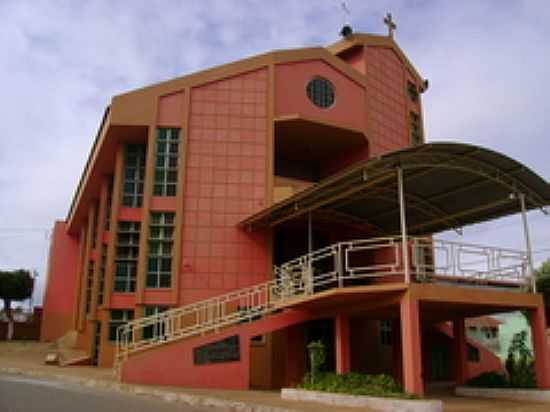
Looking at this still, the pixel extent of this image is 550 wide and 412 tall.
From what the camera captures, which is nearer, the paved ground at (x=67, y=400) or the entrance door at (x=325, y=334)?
the paved ground at (x=67, y=400)

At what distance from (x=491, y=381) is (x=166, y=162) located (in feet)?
38.9

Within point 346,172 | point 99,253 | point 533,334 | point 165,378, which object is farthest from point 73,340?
point 533,334

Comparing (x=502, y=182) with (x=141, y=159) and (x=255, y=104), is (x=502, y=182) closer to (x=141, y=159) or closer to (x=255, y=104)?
(x=255, y=104)

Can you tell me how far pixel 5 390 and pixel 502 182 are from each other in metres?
12.4

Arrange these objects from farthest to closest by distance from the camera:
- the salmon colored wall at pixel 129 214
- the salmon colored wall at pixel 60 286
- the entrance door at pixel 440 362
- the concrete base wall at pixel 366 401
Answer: the salmon colored wall at pixel 60 286 → the entrance door at pixel 440 362 → the salmon colored wall at pixel 129 214 → the concrete base wall at pixel 366 401

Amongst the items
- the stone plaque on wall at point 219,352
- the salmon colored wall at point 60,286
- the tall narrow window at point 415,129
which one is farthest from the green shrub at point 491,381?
the salmon colored wall at point 60,286

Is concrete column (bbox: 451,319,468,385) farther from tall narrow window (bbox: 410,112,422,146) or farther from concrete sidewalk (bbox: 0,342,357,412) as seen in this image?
tall narrow window (bbox: 410,112,422,146)

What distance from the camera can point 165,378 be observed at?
13.8m

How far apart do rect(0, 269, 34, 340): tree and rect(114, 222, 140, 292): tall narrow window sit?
24.1 metres

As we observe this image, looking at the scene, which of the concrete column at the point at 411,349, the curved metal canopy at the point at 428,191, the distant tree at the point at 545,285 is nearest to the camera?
the concrete column at the point at 411,349

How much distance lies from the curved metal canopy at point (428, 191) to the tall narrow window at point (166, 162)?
3.04 metres

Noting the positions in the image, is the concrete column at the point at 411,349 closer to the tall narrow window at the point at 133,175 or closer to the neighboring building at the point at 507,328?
the tall narrow window at the point at 133,175

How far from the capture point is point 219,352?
1427 centimetres

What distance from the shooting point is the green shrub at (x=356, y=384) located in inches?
425
